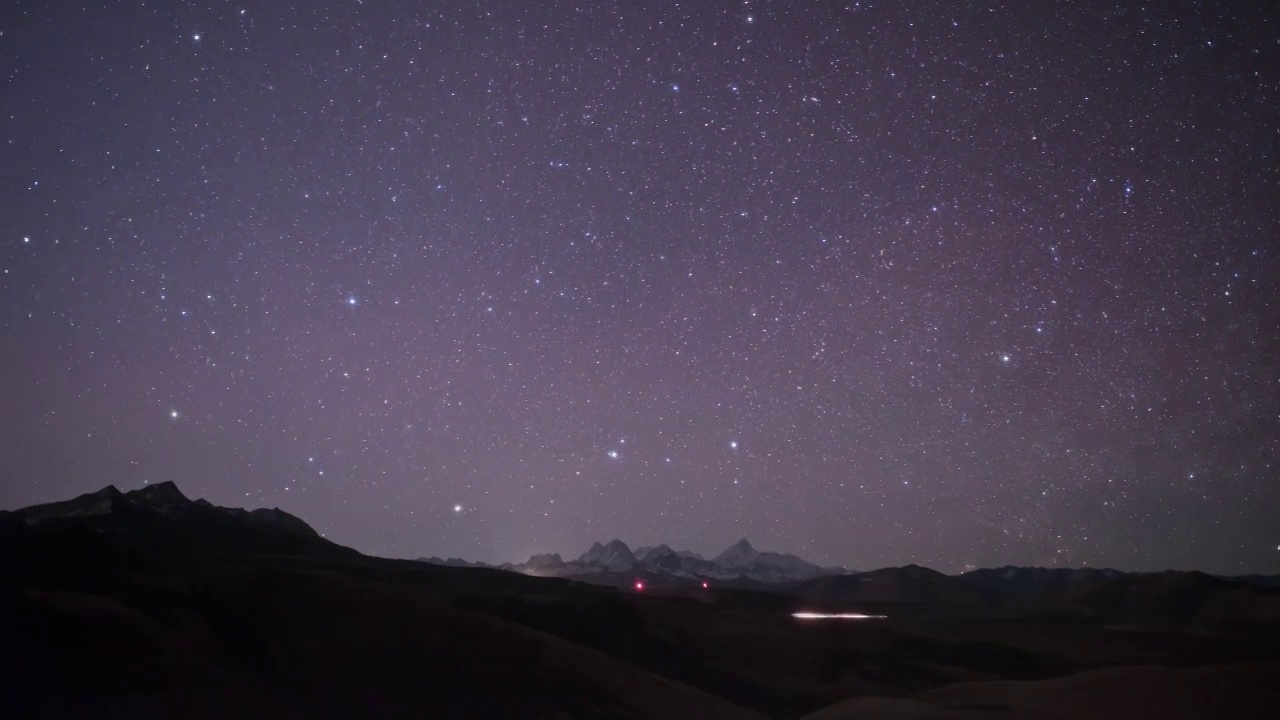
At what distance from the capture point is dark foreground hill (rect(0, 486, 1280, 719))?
30.8m

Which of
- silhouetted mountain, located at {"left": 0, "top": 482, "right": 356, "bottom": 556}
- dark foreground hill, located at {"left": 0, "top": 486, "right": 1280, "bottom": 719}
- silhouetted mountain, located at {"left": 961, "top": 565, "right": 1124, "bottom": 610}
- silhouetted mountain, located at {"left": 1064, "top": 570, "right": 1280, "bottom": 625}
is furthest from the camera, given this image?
silhouetted mountain, located at {"left": 961, "top": 565, "right": 1124, "bottom": 610}

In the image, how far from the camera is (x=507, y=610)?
54969 millimetres

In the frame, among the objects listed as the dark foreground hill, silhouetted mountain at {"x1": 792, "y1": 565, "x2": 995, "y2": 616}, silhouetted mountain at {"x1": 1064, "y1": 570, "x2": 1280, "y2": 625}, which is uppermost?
the dark foreground hill

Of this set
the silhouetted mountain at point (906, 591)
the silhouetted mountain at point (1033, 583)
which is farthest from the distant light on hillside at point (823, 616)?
the silhouetted mountain at point (1033, 583)

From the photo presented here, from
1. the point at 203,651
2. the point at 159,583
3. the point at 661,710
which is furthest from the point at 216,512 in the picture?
the point at 661,710

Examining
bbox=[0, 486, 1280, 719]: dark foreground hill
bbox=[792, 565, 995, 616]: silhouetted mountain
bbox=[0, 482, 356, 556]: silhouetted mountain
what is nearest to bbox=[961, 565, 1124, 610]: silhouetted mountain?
bbox=[792, 565, 995, 616]: silhouetted mountain

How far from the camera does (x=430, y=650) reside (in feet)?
129

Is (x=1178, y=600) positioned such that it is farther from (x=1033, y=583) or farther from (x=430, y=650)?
(x=430, y=650)

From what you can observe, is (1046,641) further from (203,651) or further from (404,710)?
(203,651)

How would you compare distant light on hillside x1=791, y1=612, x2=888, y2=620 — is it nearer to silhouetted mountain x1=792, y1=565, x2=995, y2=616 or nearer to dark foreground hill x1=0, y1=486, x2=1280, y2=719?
dark foreground hill x1=0, y1=486, x2=1280, y2=719

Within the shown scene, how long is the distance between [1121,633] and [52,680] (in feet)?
332

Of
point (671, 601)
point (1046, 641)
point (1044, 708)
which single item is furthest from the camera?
point (1046, 641)

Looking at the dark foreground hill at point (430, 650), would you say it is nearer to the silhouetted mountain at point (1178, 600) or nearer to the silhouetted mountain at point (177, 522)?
the silhouetted mountain at point (1178, 600)

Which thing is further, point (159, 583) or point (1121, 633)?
point (1121, 633)
